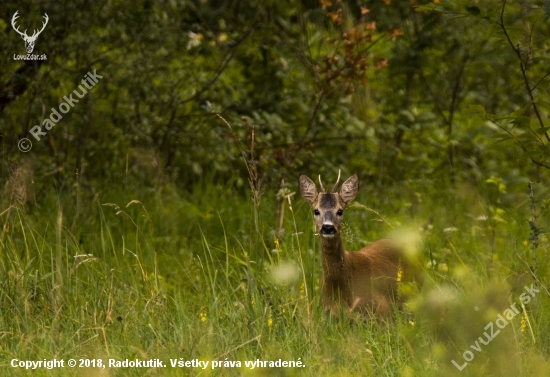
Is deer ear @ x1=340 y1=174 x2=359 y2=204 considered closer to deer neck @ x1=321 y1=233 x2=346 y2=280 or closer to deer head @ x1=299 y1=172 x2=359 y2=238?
deer head @ x1=299 y1=172 x2=359 y2=238

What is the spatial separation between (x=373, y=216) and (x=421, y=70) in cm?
232

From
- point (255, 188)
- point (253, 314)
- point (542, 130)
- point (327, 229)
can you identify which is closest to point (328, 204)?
point (327, 229)

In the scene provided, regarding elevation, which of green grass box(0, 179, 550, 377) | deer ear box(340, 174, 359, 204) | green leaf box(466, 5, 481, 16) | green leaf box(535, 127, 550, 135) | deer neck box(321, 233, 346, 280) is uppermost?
green leaf box(466, 5, 481, 16)

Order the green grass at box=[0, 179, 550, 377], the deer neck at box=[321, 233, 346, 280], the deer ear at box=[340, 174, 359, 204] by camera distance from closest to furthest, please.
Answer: the green grass at box=[0, 179, 550, 377] → the deer neck at box=[321, 233, 346, 280] → the deer ear at box=[340, 174, 359, 204]

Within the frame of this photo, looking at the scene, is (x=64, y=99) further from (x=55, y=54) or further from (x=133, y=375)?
(x=133, y=375)

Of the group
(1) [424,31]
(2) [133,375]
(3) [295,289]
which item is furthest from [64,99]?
(2) [133,375]

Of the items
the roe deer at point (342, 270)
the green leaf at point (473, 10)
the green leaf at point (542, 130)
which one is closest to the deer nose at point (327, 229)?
the roe deer at point (342, 270)

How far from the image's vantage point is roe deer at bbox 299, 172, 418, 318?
532 cm

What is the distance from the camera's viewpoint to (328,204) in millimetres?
5461

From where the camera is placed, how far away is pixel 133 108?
8.35m

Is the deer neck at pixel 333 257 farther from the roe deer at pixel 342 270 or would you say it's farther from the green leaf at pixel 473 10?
the green leaf at pixel 473 10

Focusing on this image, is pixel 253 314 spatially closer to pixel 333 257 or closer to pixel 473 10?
pixel 333 257

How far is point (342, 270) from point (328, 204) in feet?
1.13

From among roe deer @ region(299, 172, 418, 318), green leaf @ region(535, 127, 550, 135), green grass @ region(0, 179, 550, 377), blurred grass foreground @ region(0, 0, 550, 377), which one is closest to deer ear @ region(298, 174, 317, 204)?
roe deer @ region(299, 172, 418, 318)
